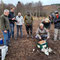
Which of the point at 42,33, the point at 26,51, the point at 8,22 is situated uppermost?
the point at 8,22

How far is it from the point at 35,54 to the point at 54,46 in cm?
99

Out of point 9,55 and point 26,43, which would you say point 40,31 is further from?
point 9,55

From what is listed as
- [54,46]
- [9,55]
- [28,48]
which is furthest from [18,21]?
[54,46]

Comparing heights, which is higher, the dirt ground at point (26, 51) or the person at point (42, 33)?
the person at point (42, 33)

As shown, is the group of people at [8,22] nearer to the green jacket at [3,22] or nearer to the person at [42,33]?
the green jacket at [3,22]

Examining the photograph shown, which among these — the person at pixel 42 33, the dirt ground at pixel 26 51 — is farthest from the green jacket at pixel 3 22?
the person at pixel 42 33

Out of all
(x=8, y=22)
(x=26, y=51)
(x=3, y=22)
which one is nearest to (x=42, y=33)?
(x=26, y=51)

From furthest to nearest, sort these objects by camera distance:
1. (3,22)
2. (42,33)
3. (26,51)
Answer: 1. (42,33)
2. (26,51)
3. (3,22)

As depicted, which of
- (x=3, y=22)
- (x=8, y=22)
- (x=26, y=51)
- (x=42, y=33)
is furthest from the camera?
(x=42, y=33)

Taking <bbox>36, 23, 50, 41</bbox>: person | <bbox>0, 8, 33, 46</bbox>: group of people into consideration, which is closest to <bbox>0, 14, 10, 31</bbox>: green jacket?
<bbox>0, 8, 33, 46</bbox>: group of people

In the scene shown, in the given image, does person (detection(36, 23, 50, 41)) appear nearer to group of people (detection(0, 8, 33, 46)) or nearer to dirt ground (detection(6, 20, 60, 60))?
dirt ground (detection(6, 20, 60, 60))

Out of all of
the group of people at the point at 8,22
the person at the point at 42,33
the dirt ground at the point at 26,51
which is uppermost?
the group of people at the point at 8,22

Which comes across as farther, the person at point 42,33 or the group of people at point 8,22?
the person at point 42,33

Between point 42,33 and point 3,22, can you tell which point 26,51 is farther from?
point 3,22
